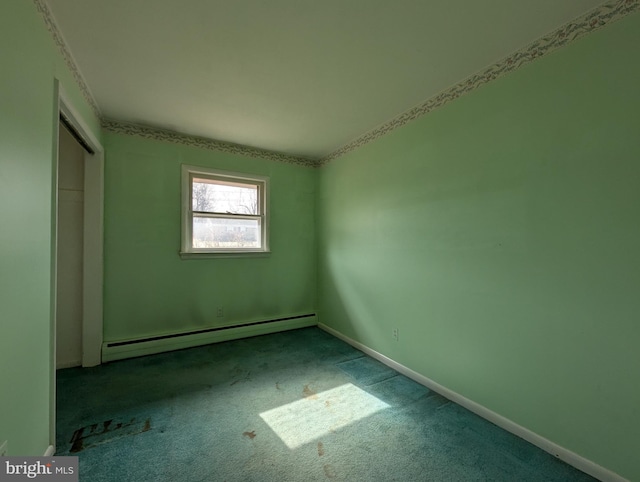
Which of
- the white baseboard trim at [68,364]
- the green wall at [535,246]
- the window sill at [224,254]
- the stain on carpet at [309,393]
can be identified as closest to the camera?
the green wall at [535,246]

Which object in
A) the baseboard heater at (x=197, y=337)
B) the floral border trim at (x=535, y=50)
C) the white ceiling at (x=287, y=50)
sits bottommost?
the baseboard heater at (x=197, y=337)

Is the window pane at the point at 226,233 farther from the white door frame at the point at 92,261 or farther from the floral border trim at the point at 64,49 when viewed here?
the floral border trim at the point at 64,49

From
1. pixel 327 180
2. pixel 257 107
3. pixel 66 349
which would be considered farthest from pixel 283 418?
pixel 327 180

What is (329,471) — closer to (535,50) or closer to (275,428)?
(275,428)

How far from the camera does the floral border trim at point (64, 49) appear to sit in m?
1.42

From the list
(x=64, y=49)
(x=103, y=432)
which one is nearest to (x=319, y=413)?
(x=103, y=432)

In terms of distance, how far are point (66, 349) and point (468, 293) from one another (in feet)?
12.2

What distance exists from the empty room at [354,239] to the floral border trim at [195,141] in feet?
0.12

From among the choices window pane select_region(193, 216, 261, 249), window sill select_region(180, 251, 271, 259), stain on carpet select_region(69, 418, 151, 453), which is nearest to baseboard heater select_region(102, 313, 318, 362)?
window sill select_region(180, 251, 271, 259)

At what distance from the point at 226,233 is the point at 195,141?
1.16 m

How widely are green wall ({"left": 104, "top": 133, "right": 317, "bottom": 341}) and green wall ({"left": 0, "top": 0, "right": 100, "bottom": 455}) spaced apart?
140 cm

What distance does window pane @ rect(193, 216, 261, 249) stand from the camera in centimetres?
332

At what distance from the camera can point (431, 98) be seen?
7.57ft

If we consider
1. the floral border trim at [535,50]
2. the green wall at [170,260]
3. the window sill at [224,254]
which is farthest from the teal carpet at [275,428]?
the floral border trim at [535,50]
